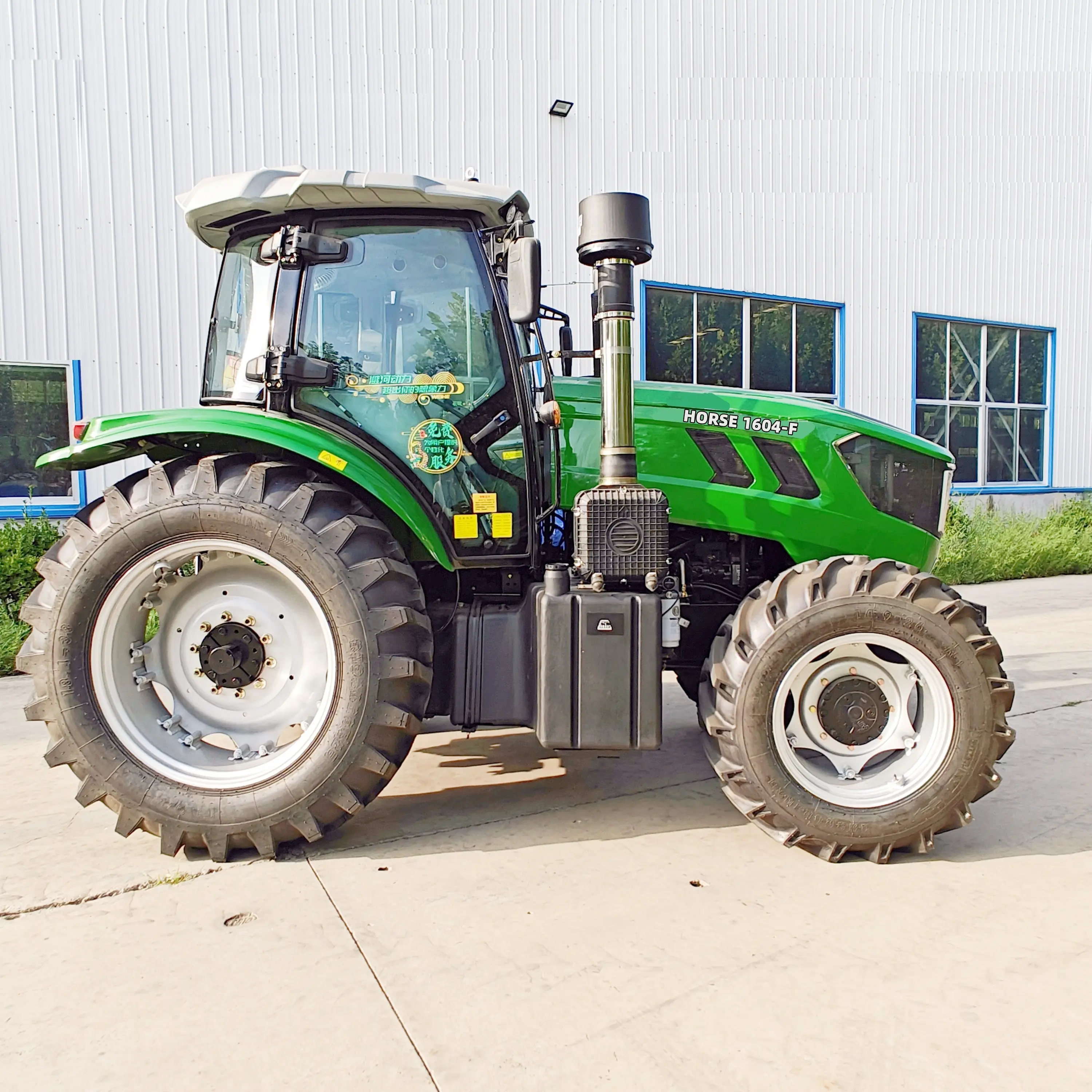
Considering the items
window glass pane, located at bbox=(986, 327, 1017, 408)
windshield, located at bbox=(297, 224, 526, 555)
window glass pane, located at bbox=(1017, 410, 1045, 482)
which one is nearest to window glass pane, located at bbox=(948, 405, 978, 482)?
window glass pane, located at bbox=(986, 327, 1017, 408)

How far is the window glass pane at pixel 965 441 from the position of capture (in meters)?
13.2

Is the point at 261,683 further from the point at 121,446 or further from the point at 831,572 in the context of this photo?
the point at 831,572

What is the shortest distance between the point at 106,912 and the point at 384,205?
254cm

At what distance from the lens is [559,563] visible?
3363 mm

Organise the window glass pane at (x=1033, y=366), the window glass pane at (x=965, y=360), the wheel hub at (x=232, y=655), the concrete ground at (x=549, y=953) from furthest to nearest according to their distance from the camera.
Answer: the window glass pane at (x=1033, y=366) → the window glass pane at (x=965, y=360) → the wheel hub at (x=232, y=655) → the concrete ground at (x=549, y=953)

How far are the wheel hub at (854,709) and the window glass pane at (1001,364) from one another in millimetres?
12023

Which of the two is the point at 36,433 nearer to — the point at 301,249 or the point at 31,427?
the point at 31,427

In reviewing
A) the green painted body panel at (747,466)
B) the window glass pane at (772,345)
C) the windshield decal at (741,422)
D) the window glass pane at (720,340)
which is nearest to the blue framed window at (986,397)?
the window glass pane at (772,345)

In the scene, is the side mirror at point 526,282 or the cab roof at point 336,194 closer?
the side mirror at point 526,282

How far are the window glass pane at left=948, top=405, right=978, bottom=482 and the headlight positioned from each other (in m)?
10.4

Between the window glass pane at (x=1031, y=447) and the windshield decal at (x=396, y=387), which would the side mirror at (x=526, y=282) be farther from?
the window glass pane at (x=1031, y=447)

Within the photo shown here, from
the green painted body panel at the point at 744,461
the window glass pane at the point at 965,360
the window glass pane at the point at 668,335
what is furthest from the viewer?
the window glass pane at the point at 965,360

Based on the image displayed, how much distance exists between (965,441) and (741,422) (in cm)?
1129

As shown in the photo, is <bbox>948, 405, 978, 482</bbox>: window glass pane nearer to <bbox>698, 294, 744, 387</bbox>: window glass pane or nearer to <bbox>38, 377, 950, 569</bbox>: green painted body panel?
<bbox>698, 294, 744, 387</bbox>: window glass pane
